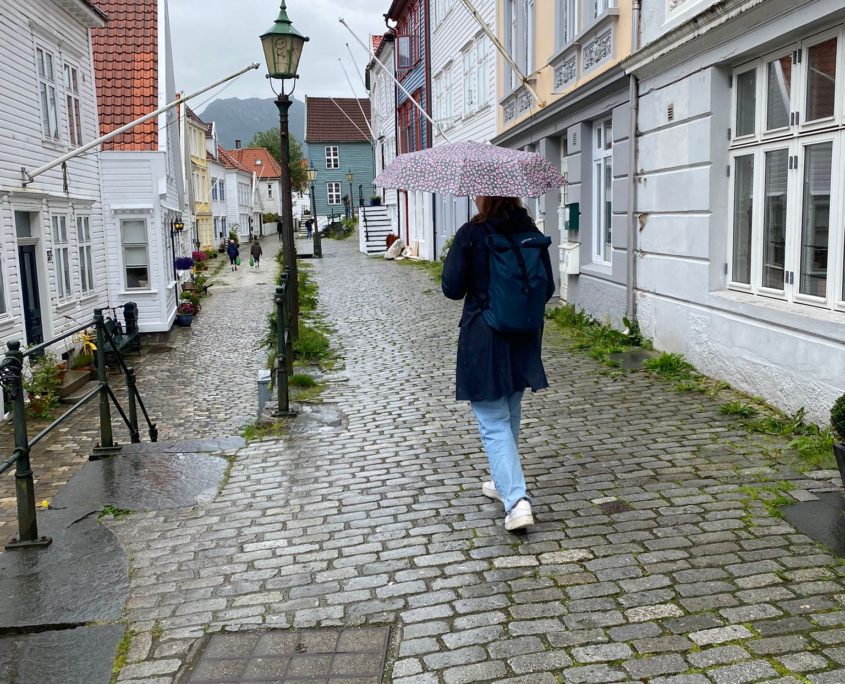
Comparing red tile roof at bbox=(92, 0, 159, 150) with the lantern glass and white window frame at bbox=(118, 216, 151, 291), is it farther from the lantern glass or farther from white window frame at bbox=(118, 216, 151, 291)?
the lantern glass

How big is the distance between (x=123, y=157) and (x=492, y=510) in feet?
51.9

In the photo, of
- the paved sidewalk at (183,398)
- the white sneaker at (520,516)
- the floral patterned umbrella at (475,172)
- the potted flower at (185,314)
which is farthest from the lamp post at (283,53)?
the potted flower at (185,314)

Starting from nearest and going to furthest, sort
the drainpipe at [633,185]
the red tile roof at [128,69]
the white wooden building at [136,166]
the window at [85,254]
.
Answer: the drainpipe at [633,185]
the window at [85,254]
the white wooden building at [136,166]
the red tile roof at [128,69]

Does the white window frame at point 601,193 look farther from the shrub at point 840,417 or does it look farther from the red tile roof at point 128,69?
the red tile roof at point 128,69

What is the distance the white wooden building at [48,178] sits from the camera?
12391 mm

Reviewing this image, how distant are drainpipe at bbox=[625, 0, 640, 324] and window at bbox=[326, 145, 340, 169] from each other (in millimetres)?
64194

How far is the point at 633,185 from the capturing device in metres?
10.2

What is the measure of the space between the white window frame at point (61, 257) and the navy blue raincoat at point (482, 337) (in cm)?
1215

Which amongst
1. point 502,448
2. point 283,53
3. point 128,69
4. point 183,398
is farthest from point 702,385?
point 128,69

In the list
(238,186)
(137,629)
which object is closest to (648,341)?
(137,629)

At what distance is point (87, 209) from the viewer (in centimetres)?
1705

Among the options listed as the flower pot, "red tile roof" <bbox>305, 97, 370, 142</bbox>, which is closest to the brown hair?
the flower pot

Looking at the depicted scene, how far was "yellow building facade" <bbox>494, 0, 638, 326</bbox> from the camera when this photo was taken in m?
10.7

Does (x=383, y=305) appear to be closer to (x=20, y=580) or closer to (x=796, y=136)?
(x=796, y=136)
